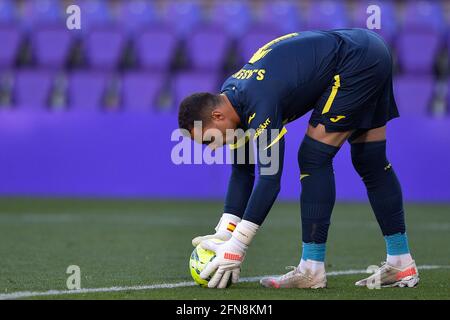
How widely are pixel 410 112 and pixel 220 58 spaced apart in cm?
239

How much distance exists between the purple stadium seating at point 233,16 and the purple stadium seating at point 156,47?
2.76 ft

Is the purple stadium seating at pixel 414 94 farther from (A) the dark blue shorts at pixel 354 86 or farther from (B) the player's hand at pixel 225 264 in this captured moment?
(B) the player's hand at pixel 225 264

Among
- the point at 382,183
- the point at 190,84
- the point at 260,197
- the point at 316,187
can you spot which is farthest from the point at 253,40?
the point at 260,197

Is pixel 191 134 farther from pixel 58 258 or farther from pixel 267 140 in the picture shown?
pixel 58 258

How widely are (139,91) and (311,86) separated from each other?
6.80 metres

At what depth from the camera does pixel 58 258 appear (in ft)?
17.5

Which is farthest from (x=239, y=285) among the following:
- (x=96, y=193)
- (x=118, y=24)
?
(x=118, y=24)

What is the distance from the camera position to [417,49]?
36.6 ft

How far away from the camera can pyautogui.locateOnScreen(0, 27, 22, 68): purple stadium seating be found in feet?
36.3

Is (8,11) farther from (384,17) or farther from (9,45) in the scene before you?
(384,17)

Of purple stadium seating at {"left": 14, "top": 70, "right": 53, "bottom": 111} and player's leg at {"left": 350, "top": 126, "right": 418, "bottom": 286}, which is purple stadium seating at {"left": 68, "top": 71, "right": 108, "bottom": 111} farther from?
player's leg at {"left": 350, "top": 126, "right": 418, "bottom": 286}

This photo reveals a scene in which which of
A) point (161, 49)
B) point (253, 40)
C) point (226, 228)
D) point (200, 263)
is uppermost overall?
point (253, 40)

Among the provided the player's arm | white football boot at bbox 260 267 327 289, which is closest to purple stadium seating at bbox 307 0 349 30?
white football boot at bbox 260 267 327 289

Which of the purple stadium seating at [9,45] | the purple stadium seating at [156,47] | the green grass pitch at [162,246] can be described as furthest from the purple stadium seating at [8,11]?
the green grass pitch at [162,246]
